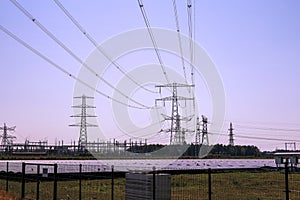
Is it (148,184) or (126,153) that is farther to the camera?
(126,153)

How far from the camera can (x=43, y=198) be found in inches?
927

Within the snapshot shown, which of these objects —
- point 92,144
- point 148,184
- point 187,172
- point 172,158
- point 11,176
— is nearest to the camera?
point 148,184

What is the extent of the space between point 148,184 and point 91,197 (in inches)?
379

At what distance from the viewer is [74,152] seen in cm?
17938

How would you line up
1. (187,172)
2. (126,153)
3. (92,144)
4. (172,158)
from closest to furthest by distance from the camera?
(187,172) → (172,158) → (92,144) → (126,153)

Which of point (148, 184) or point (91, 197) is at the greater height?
point (148, 184)

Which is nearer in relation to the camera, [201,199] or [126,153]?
[201,199]

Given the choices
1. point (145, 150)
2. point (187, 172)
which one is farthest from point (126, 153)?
point (187, 172)

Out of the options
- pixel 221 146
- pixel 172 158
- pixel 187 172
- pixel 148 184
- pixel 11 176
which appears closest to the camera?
pixel 148 184

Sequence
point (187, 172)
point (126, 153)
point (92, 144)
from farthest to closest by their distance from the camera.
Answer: point (126, 153) → point (92, 144) → point (187, 172)

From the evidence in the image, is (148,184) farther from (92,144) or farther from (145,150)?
(145,150)

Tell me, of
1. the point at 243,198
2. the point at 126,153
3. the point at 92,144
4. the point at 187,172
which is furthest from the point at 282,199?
the point at 126,153

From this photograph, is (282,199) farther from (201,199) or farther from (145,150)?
(145,150)

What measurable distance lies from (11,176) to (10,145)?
537 feet
